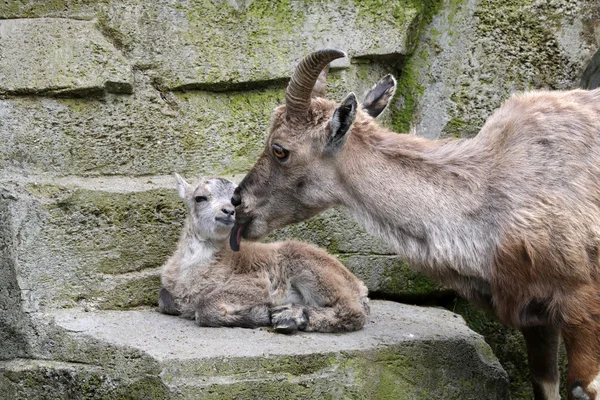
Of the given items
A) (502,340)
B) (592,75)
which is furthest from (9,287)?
(592,75)

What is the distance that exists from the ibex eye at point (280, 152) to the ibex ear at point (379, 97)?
67 centimetres

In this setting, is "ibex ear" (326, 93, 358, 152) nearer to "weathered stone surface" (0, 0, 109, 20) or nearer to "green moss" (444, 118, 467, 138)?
"green moss" (444, 118, 467, 138)

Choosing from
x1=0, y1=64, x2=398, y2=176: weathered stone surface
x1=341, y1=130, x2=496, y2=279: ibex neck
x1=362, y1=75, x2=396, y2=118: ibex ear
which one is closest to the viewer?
x1=341, y1=130, x2=496, y2=279: ibex neck

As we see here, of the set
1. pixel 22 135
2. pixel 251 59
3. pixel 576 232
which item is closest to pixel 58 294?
pixel 22 135

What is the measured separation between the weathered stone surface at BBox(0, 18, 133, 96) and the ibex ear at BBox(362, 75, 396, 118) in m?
1.84

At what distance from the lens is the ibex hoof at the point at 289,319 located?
5703mm

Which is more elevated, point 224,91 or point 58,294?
point 224,91

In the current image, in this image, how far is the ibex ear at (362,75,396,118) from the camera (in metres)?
5.93

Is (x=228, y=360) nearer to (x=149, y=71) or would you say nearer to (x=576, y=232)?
(x=576, y=232)

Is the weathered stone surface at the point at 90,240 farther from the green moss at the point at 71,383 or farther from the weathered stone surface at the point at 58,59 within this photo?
the weathered stone surface at the point at 58,59

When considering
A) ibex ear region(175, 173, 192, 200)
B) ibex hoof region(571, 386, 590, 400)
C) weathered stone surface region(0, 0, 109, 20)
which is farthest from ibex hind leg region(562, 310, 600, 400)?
weathered stone surface region(0, 0, 109, 20)

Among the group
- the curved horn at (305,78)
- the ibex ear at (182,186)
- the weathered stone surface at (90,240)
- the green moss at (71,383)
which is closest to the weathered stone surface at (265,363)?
the green moss at (71,383)

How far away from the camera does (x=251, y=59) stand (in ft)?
22.9

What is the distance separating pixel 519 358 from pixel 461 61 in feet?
7.90
